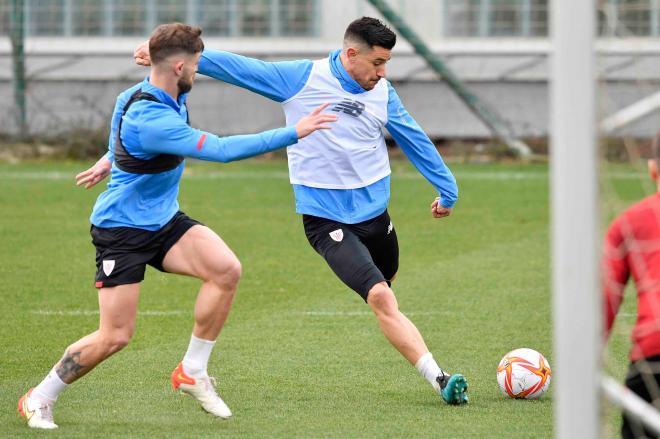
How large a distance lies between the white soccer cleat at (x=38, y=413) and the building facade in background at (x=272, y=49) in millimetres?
16394

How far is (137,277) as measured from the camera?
6160 millimetres

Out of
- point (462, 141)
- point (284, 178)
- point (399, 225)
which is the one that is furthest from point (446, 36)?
point (399, 225)

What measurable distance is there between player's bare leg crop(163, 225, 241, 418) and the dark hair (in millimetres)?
1426

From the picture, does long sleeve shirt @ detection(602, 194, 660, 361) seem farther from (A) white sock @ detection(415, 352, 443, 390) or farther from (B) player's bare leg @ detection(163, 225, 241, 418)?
(B) player's bare leg @ detection(163, 225, 241, 418)

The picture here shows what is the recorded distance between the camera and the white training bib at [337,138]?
7.08 m

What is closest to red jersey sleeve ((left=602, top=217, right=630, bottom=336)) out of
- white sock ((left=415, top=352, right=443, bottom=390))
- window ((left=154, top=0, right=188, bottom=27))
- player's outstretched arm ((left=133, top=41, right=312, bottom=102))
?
A: white sock ((left=415, top=352, right=443, bottom=390))

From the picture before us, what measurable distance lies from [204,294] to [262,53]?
A: 728 inches

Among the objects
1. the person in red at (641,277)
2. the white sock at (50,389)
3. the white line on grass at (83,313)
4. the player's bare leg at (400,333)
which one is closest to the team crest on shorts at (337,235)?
the player's bare leg at (400,333)

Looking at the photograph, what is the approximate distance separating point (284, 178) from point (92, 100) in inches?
226

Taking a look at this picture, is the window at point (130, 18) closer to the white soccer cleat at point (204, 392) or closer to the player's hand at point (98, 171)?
the player's hand at point (98, 171)

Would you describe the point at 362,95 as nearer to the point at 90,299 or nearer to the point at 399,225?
the point at 90,299

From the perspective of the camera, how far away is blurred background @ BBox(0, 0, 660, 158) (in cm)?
2308

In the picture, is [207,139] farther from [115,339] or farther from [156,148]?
[115,339]

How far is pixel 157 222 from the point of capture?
6.23m
